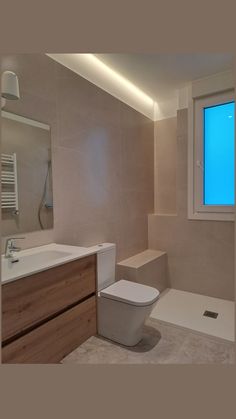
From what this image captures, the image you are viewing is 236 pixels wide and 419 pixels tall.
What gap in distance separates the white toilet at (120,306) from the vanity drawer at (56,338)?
0.10 metres

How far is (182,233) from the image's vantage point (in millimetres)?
2953

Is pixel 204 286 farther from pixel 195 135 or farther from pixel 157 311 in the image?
pixel 195 135

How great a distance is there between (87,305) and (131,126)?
2.03 meters

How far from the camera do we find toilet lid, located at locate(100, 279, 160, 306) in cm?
172

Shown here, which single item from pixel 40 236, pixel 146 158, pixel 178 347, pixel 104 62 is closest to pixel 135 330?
pixel 178 347

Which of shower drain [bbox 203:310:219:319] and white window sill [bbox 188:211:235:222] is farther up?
white window sill [bbox 188:211:235:222]

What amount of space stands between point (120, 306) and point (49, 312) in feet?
1.94

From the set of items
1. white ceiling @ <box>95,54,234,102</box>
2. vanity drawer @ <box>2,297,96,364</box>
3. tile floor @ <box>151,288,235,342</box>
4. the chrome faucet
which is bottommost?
tile floor @ <box>151,288,235,342</box>

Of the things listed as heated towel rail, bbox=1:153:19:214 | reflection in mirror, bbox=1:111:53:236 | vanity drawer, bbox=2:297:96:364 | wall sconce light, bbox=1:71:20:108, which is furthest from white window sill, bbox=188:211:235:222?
wall sconce light, bbox=1:71:20:108

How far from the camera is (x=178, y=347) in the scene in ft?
5.94

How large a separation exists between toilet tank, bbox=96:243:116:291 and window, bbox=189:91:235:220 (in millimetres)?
1324

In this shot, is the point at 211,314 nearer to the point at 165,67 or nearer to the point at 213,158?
the point at 213,158

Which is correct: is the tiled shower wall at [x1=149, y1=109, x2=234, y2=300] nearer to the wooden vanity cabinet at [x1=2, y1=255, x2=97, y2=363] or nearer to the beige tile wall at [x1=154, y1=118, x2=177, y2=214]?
the beige tile wall at [x1=154, y1=118, x2=177, y2=214]

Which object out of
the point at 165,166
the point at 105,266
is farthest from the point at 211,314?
the point at 165,166
